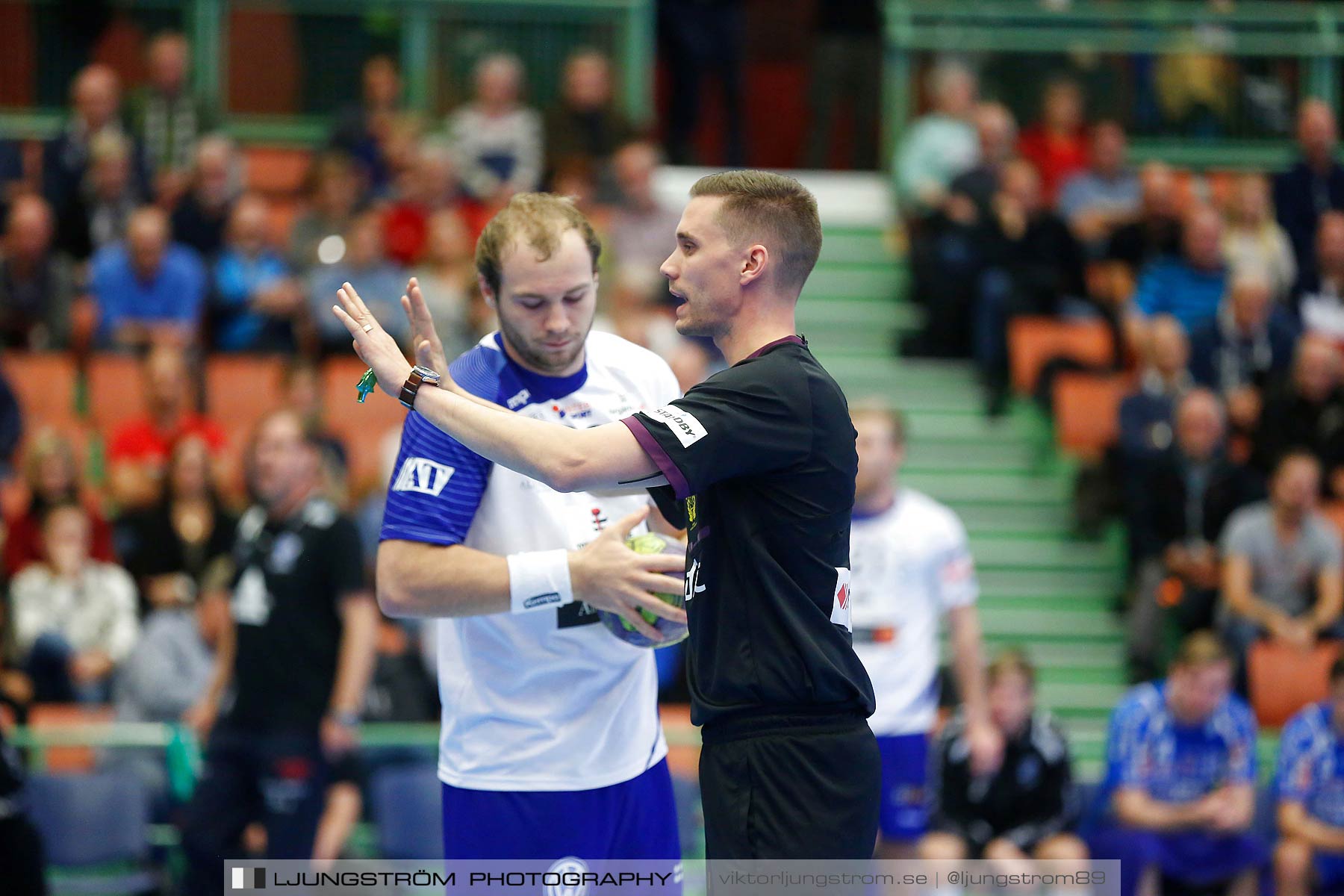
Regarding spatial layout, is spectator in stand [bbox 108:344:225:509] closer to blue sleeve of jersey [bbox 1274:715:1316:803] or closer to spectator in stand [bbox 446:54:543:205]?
spectator in stand [bbox 446:54:543:205]

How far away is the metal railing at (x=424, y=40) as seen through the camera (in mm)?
13586

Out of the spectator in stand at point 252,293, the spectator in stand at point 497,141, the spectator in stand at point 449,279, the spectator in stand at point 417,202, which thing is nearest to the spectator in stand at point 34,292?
the spectator in stand at point 252,293

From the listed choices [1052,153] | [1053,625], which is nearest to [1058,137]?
[1052,153]

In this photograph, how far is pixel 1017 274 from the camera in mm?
12711

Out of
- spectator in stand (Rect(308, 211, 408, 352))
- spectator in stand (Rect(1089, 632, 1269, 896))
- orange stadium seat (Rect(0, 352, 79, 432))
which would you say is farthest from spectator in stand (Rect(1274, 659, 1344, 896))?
orange stadium seat (Rect(0, 352, 79, 432))

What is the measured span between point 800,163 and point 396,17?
4108mm

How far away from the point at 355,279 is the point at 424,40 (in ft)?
9.59

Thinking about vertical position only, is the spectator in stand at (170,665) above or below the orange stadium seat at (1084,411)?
below

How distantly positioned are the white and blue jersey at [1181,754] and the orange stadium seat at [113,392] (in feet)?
22.3

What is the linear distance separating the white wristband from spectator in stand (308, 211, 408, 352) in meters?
7.19

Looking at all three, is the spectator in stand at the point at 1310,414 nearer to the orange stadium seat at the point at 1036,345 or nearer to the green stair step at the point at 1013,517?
the orange stadium seat at the point at 1036,345

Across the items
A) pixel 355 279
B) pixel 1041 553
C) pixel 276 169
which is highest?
pixel 276 169

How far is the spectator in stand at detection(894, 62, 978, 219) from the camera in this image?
13.5 metres

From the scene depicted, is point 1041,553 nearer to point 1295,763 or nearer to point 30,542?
point 1295,763
